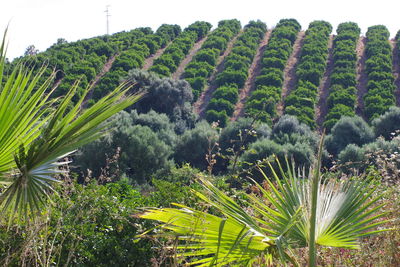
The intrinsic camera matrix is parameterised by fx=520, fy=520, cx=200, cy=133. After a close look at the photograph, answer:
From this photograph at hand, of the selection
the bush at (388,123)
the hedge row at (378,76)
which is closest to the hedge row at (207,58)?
the hedge row at (378,76)

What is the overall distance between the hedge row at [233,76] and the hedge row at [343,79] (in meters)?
5.60

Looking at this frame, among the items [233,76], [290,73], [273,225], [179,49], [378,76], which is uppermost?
[179,49]

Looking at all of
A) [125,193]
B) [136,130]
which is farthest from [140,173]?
[125,193]

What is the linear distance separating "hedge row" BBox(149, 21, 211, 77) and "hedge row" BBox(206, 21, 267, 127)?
11.5 feet

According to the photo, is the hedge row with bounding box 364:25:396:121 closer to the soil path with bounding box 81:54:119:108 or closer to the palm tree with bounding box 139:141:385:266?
the soil path with bounding box 81:54:119:108

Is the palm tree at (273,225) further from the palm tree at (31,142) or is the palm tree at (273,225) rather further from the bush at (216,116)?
the bush at (216,116)

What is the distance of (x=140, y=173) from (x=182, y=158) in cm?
390

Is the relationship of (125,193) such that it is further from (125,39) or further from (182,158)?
(125,39)

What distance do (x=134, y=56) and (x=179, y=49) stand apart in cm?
434

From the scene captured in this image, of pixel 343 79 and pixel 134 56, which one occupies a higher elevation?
pixel 134 56

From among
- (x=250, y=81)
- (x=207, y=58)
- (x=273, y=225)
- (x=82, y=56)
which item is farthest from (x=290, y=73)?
(x=273, y=225)

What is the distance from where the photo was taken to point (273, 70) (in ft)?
112

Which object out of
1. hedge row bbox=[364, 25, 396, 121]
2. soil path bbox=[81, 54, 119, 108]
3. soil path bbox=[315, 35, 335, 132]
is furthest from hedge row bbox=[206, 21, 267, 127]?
hedge row bbox=[364, 25, 396, 121]

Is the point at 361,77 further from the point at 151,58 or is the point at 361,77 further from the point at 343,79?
the point at 151,58
